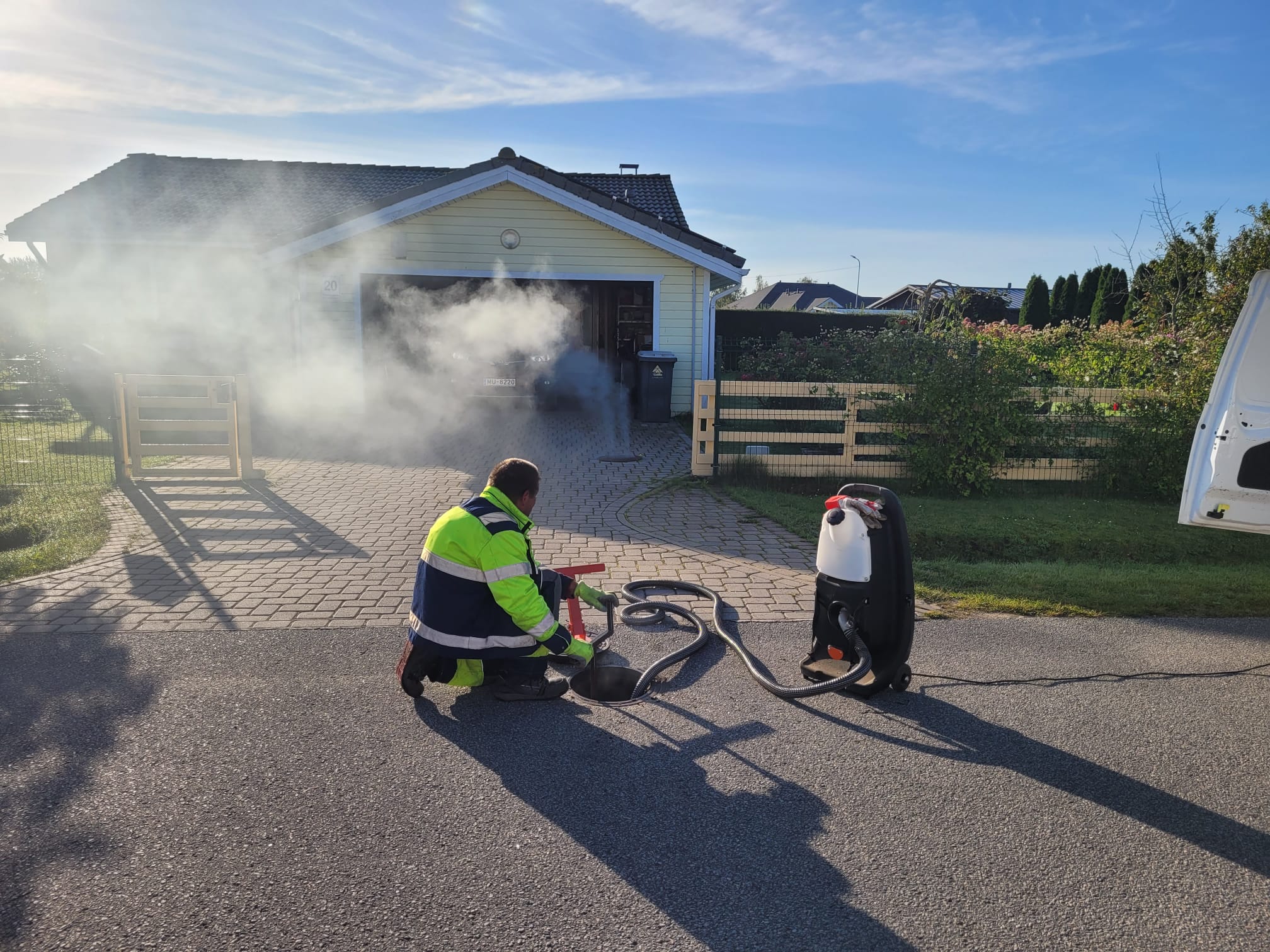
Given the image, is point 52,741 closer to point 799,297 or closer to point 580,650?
point 580,650

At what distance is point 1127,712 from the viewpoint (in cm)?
426

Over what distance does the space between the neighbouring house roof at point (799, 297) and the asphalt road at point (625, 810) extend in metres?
63.5

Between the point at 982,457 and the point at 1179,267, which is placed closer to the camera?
the point at 982,457

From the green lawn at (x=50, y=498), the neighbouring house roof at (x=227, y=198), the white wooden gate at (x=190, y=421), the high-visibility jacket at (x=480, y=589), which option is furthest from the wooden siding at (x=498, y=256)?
the high-visibility jacket at (x=480, y=589)

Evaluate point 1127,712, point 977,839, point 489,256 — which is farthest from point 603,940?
point 489,256

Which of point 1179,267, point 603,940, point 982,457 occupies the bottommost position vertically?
point 603,940

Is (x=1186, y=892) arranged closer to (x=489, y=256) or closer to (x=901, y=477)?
(x=901, y=477)

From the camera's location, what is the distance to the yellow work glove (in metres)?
4.33

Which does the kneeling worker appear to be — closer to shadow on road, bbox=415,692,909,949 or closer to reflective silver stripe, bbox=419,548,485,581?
reflective silver stripe, bbox=419,548,485,581

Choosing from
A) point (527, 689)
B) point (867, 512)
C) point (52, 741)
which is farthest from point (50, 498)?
point (867, 512)

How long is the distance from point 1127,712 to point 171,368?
1811 centimetres

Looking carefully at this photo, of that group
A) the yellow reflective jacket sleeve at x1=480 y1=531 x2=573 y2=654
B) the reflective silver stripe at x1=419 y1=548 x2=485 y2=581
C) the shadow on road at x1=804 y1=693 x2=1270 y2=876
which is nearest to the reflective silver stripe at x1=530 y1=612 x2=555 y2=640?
the yellow reflective jacket sleeve at x1=480 y1=531 x2=573 y2=654

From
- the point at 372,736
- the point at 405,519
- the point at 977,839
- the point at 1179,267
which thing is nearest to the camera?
the point at 977,839

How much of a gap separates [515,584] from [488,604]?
21 cm
